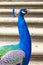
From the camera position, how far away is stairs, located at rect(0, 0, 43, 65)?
9.20 ft

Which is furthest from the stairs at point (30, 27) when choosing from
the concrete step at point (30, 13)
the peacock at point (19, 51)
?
the peacock at point (19, 51)

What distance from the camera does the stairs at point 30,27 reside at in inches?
110

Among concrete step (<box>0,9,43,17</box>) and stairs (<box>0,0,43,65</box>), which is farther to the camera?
concrete step (<box>0,9,43,17</box>)

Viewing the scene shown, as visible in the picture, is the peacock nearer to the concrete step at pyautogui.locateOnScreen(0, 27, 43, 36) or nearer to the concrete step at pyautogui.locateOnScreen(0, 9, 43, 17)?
the concrete step at pyautogui.locateOnScreen(0, 27, 43, 36)

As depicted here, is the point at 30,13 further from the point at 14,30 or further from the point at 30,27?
the point at 14,30

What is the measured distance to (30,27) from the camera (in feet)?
10.9

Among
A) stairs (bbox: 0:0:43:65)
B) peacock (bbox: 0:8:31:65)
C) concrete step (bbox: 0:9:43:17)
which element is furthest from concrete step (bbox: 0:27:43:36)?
peacock (bbox: 0:8:31:65)

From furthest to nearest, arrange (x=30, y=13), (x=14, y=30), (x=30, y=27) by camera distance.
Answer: (x=30, y=13) → (x=30, y=27) → (x=14, y=30)

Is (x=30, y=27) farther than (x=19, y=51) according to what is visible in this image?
Yes

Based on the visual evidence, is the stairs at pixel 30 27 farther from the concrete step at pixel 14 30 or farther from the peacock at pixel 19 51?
the peacock at pixel 19 51

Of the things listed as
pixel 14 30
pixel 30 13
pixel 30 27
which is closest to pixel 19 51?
pixel 14 30

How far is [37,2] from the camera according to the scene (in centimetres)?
412

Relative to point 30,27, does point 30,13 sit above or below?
above

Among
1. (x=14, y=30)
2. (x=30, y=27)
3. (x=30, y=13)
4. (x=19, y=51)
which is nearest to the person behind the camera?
(x=19, y=51)
